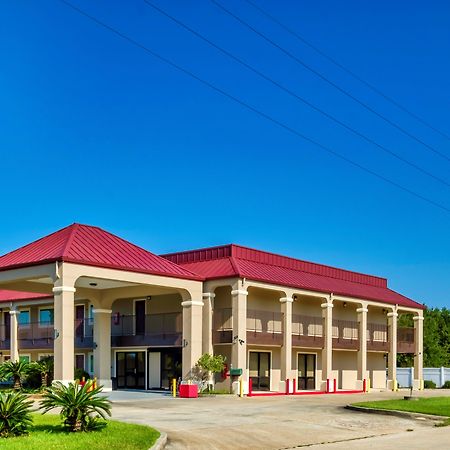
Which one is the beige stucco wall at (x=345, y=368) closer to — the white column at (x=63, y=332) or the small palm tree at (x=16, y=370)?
the small palm tree at (x=16, y=370)

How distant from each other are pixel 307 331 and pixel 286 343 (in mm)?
4095

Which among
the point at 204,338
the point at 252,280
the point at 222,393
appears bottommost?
the point at 222,393

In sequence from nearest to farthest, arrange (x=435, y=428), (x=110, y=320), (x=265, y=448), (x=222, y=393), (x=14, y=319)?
(x=265, y=448) → (x=435, y=428) → (x=222, y=393) → (x=110, y=320) → (x=14, y=319)

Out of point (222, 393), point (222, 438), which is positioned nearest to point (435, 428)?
point (222, 438)

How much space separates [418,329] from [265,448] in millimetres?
39389

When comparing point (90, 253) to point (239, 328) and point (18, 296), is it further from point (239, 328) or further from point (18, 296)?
point (18, 296)

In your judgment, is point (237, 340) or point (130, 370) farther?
point (130, 370)

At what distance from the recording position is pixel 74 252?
108 feet

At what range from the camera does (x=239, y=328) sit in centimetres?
3781

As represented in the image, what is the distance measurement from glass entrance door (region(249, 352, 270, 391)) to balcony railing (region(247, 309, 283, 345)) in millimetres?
1461

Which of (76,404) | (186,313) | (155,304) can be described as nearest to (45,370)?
(186,313)

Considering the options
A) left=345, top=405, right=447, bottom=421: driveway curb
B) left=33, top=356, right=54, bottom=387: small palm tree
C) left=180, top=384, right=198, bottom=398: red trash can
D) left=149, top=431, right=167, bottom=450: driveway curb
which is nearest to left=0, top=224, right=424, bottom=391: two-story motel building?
left=180, top=384, right=198, bottom=398: red trash can

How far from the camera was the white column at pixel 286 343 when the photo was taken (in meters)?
40.7

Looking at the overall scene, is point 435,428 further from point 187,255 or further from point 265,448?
point 187,255
